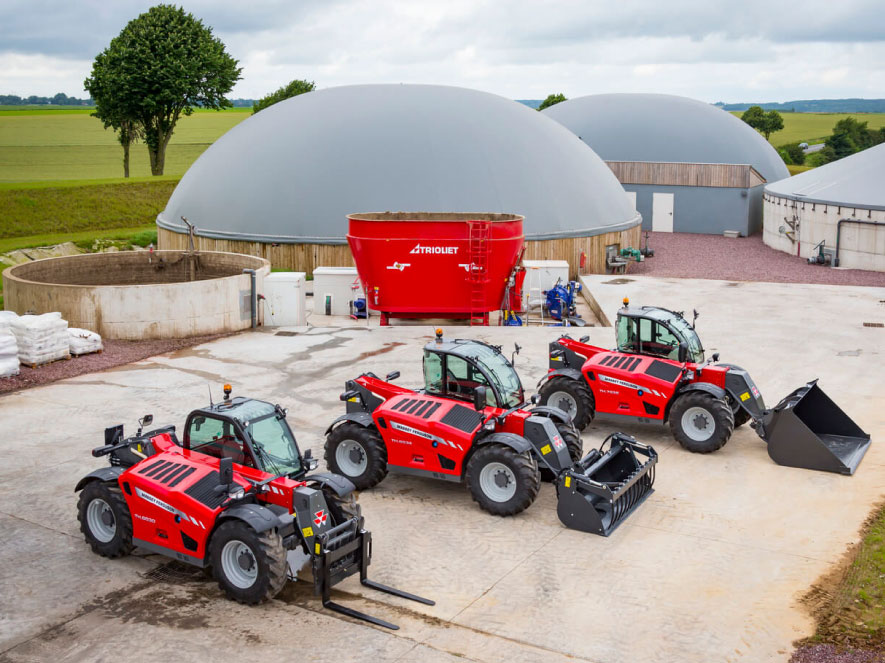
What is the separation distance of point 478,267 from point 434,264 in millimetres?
1331

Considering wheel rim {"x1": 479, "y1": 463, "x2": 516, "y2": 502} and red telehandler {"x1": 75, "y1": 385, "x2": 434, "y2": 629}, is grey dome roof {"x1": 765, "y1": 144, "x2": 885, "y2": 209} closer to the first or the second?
wheel rim {"x1": 479, "y1": 463, "x2": 516, "y2": 502}

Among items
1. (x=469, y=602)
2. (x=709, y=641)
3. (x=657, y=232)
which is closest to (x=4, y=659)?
(x=469, y=602)

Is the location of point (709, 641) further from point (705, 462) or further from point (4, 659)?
point (4, 659)

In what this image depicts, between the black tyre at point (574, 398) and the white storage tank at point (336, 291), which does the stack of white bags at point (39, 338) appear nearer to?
the white storage tank at point (336, 291)

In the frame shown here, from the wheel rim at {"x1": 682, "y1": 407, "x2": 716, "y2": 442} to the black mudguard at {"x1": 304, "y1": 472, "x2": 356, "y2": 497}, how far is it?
687 centimetres

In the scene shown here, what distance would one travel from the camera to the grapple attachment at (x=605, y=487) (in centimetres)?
1193

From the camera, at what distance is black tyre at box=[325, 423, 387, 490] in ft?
43.5

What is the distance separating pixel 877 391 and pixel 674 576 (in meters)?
10.8

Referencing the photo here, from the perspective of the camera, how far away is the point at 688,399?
15.0 meters

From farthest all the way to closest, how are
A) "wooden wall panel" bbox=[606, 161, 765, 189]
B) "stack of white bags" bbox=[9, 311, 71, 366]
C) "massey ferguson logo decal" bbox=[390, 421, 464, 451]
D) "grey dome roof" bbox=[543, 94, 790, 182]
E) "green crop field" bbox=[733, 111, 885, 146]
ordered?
1. "green crop field" bbox=[733, 111, 885, 146]
2. "grey dome roof" bbox=[543, 94, 790, 182]
3. "wooden wall panel" bbox=[606, 161, 765, 189]
4. "stack of white bags" bbox=[9, 311, 71, 366]
5. "massey ferguson logo decal" bbox=[390, 421, 464, 451]

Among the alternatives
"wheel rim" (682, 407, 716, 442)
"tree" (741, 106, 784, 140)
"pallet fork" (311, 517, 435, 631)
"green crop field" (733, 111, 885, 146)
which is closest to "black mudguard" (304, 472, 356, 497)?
"pallet fork" (311, 517, 435, 631)

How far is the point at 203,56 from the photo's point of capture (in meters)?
65.9

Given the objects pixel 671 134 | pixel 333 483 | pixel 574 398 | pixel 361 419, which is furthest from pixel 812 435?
pixel 671 134

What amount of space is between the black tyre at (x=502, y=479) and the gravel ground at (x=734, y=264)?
24.9 m
